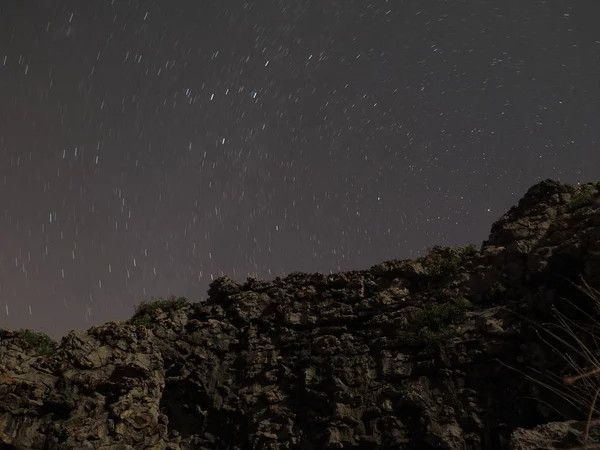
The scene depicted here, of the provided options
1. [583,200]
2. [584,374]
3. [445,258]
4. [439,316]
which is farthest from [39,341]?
[583,200]

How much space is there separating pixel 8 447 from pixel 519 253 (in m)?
12.7

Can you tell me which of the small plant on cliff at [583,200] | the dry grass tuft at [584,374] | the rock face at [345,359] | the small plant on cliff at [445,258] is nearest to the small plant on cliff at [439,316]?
the rock face at [345,359]

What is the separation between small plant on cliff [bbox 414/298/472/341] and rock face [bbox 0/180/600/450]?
0.17 ft

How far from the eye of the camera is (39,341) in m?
12.3

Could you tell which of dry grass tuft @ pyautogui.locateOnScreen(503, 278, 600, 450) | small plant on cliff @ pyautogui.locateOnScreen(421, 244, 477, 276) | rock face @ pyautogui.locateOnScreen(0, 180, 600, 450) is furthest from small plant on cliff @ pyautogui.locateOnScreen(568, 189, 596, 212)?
dry grass tuft @ pyautogui.locateOnScreen(503, 278, 600, 450)

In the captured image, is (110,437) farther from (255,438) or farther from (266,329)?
(266,329)

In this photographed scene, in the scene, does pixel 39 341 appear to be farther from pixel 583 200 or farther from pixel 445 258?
pixel 583 200

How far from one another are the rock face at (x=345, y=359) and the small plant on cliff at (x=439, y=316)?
5 cm

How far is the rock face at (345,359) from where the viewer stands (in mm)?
9594

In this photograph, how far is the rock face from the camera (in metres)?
9.59

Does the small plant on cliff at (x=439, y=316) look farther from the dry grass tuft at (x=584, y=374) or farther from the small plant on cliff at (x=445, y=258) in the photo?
the dry grass tuft at (x=584, y=374)

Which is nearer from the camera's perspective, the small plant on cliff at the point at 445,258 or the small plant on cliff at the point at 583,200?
the small plant on cliff at the point at 583,200

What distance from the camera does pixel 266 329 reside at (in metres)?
13.5

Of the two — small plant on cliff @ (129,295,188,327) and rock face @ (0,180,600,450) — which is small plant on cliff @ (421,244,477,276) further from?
small plant on cliff @ (129,295,188,327)
